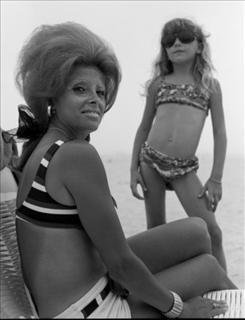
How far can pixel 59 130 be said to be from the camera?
51.4 inches

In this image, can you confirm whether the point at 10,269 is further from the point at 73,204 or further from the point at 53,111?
the point at 53,111

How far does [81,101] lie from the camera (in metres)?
1.29

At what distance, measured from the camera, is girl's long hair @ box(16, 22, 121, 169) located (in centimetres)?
125

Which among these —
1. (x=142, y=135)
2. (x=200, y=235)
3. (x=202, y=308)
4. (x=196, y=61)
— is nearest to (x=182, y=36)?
(x=196, y=61)

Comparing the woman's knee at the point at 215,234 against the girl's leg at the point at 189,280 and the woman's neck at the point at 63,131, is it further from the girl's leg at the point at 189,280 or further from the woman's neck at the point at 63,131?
the woman's neck at the point at 63,131

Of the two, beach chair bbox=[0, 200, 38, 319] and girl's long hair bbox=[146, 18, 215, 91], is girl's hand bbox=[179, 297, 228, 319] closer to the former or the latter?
Result: beach chair bbox=[0, 200, 38, 319]

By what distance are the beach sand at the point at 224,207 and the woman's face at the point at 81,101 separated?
6.46 ft

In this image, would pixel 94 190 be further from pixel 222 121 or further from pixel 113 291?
pixel 222 121

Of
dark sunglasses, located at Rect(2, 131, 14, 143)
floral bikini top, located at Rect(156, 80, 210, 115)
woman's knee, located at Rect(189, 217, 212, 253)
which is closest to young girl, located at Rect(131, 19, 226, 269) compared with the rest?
floral bikini top, located at Rect(156, 80, 210, 115)

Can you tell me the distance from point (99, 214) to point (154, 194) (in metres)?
1.75

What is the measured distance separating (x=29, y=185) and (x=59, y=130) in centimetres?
17

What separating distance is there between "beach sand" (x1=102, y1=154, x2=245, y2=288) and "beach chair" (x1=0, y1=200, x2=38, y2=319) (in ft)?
6.23

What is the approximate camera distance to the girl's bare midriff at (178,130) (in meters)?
2.91

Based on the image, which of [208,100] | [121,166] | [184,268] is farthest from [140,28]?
[184,268]
